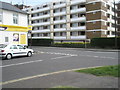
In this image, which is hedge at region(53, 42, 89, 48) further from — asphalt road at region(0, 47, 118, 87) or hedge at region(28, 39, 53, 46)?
asphalt road at region(0, 47, 118, 87)

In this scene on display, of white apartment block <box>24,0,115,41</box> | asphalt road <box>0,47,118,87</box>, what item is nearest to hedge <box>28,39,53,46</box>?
white apartment block <box>24,0,115,41</box>

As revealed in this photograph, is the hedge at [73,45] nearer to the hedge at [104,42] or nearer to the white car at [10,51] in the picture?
the hedge at [104,42]

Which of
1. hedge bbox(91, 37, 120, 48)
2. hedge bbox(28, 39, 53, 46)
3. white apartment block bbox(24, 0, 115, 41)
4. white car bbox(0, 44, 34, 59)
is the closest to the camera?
white car bbox(0, 44, 34, 59)

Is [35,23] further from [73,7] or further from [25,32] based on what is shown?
[25,32]

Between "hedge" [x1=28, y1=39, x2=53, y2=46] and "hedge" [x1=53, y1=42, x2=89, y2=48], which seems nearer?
"hedge" [x1=53, y1=42, x2=89, y2=48]

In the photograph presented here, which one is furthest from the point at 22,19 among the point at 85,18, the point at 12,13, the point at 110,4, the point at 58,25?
the point at 110,4

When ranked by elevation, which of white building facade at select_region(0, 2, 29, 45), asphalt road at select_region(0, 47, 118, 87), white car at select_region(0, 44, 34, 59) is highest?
white building facade at select_region(0, 2, 29, 45)

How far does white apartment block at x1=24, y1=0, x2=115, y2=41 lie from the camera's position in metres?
42.7

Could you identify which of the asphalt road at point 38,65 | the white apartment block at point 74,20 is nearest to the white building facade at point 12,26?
the asphalt road at point 38,65

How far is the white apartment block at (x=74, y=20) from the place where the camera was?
140 ft

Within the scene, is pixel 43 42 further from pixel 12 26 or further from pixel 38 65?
pixel 38 65

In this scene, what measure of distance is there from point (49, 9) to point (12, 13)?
32.8 metres

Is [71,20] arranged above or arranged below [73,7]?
below

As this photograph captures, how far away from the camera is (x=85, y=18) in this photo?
4497 centimetres
